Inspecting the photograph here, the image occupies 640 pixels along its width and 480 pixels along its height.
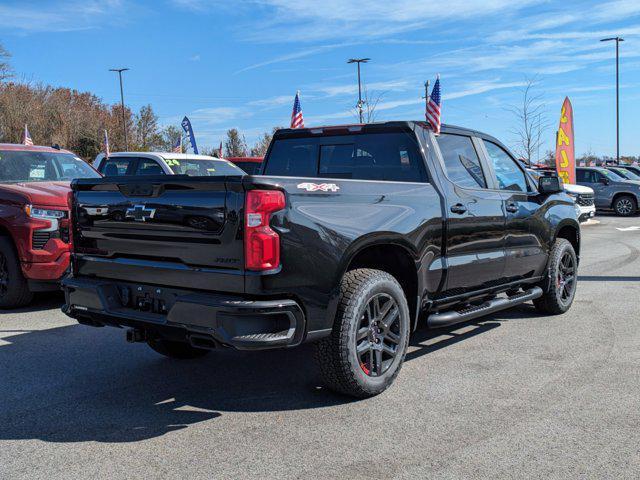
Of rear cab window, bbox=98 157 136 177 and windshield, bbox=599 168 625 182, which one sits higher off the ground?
rear cab window, bbox=98 157 136 177

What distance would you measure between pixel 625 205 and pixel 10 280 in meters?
22.4

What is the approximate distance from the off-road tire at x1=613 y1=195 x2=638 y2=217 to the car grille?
548cm

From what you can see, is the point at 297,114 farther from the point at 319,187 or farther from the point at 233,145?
the point at 233,145

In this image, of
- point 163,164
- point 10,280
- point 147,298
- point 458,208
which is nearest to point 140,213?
point 147,298

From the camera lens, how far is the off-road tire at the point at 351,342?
4.19m

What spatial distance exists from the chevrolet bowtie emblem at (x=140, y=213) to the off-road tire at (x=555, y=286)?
4.36 m

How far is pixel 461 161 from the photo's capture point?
5719mm

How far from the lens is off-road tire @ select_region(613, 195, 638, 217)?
953 inches

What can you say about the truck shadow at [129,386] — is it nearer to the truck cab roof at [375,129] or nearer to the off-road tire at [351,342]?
the off-road tire at [351,342]

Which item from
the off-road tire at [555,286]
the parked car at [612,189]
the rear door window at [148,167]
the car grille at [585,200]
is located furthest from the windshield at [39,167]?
the parked car at [612,189]

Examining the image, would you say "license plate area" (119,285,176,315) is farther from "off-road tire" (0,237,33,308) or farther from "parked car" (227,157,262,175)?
"parked car" (227,157,262,175)

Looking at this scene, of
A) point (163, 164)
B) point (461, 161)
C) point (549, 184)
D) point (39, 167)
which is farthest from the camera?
point (163, 164)

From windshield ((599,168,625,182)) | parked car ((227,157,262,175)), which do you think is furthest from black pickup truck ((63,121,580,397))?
windshield ((599,168,625,182))

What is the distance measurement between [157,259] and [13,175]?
4.99 meters
